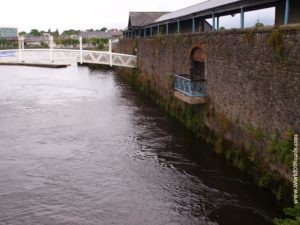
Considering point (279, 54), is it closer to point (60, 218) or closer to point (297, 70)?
point (297, 70)

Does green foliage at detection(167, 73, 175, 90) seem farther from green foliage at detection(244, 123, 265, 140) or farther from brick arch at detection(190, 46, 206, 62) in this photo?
green foliage at detection(244, 123, 265, 140)

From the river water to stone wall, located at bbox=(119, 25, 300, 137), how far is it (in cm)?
198

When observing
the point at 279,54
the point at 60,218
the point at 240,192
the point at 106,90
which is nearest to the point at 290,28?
the point at 279,54

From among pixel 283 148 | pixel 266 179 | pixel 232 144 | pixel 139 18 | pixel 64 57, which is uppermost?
pixel 139 18

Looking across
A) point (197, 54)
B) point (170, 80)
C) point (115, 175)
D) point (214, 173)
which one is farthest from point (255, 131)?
point (170, 80)

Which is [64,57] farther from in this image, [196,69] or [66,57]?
[196,69]

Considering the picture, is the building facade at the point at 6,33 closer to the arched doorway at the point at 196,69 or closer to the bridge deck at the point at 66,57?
the bridge deck at the point at 66,57

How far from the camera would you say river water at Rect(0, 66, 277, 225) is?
1102 centimetres

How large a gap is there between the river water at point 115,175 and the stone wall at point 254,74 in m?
1.98

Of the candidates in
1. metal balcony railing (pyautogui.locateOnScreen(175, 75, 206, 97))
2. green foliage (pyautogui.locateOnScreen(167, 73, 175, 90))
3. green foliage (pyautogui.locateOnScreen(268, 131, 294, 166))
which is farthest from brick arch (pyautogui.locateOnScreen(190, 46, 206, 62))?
green foliage (pyautogui.locateOnScreen(268, 131, 294, 166))

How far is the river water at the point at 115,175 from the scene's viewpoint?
36.1ft

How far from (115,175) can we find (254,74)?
552cm

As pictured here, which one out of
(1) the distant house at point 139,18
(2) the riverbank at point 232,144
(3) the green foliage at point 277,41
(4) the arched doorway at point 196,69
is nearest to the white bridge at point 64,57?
(1) the distant house at point 139,18

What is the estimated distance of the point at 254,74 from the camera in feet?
42.8
